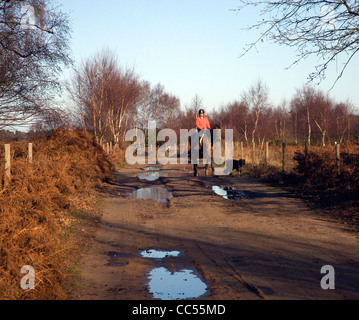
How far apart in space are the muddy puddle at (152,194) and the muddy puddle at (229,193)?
5.90 feet

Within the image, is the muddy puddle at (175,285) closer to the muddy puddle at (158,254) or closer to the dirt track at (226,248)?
the dirt track at (226,248)

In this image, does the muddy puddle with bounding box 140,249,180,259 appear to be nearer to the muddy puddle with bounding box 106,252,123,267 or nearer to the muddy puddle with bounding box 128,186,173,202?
the muddy puddle with bounding box 106,252,123,267

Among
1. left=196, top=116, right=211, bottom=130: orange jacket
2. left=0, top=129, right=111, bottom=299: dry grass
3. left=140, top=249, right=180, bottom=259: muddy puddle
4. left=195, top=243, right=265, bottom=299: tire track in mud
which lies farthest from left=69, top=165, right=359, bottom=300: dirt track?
left=196, top=116, right=211, bottom=130: orange jacket

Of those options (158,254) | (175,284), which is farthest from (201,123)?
(175,284)

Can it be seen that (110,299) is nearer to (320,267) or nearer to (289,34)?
(320,267)

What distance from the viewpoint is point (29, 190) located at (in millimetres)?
8125

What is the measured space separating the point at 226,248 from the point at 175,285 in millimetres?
2079

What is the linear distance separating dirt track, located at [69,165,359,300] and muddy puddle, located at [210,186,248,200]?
705mm

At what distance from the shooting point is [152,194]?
47.9 feet

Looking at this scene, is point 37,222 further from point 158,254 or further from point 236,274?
point 236,274

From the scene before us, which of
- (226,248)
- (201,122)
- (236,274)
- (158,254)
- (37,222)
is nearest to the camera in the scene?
(236,274)

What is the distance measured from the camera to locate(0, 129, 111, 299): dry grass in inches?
195
